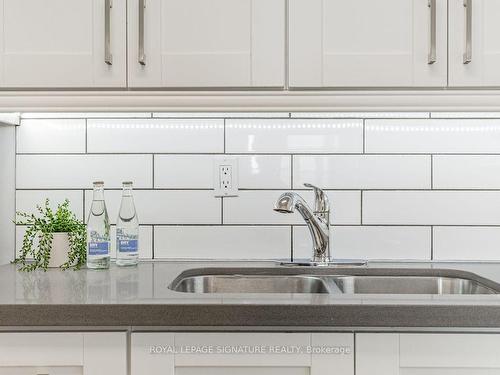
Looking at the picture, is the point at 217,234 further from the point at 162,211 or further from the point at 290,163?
the point at 290,163

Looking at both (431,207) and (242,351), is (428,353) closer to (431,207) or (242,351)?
(242,351)

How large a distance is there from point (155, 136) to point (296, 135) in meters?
0.45

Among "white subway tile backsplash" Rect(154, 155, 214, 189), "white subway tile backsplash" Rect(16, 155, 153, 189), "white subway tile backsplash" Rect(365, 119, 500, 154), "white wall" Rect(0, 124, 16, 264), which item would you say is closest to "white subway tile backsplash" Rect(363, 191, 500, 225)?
"white subway tile backsplash" Rect(365, 119, 500, 154)

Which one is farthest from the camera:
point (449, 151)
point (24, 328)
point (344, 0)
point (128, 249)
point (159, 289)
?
point (449, 151)

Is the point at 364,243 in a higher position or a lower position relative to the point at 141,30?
lower

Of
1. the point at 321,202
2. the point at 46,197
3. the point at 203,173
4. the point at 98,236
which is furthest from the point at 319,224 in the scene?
the point at 46,197

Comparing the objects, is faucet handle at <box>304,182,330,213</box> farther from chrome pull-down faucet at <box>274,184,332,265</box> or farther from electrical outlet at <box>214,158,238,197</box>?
electrical outlet at <box>214,158,238,197</box>

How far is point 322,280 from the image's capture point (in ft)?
4.88

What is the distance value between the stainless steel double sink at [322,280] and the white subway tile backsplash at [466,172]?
0.30m

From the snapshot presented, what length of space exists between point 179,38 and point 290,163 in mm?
531

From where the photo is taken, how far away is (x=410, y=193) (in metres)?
1.63

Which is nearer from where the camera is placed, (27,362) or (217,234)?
(27,362)

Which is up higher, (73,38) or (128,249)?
(73,38)

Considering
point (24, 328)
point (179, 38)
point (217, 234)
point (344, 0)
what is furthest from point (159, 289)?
point (344, 0)
